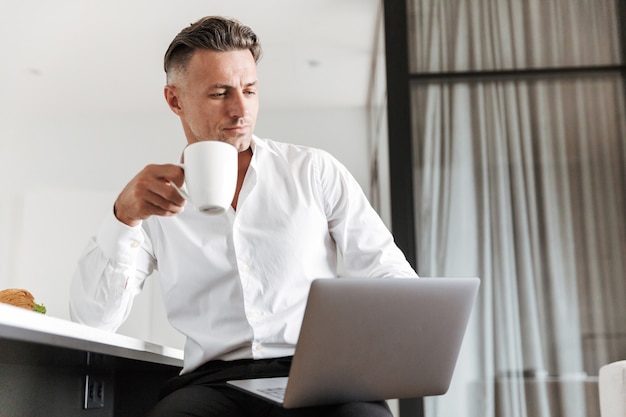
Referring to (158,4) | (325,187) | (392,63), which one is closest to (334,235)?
(325,187)

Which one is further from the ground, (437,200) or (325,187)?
(437,200)

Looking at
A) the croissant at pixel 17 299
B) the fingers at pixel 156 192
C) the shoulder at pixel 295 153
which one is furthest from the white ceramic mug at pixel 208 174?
the croissant at pixel 17 299

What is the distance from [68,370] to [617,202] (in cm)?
244

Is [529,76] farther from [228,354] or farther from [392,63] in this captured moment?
[228,354]

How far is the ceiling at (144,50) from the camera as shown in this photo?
4262 millimetres

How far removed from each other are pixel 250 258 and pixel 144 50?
3668 mm

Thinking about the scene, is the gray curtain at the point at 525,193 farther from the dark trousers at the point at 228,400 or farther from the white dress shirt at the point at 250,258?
the dark trousers at the point at 228,400

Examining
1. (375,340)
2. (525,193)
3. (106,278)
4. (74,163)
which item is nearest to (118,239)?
(106,278)

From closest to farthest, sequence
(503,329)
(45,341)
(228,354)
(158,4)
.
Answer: (45,341), (228,354), (503,329), (158,4)

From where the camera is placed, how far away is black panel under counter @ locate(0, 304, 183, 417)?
1.02 m

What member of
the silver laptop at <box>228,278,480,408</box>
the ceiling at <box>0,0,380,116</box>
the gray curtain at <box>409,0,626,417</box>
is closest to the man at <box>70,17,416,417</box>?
the silver laptop at <box>228,278,480,408</box>

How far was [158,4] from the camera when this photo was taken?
4203mm

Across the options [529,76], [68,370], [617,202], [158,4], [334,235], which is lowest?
[68,370]

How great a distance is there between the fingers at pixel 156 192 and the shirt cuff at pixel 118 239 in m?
0.09
